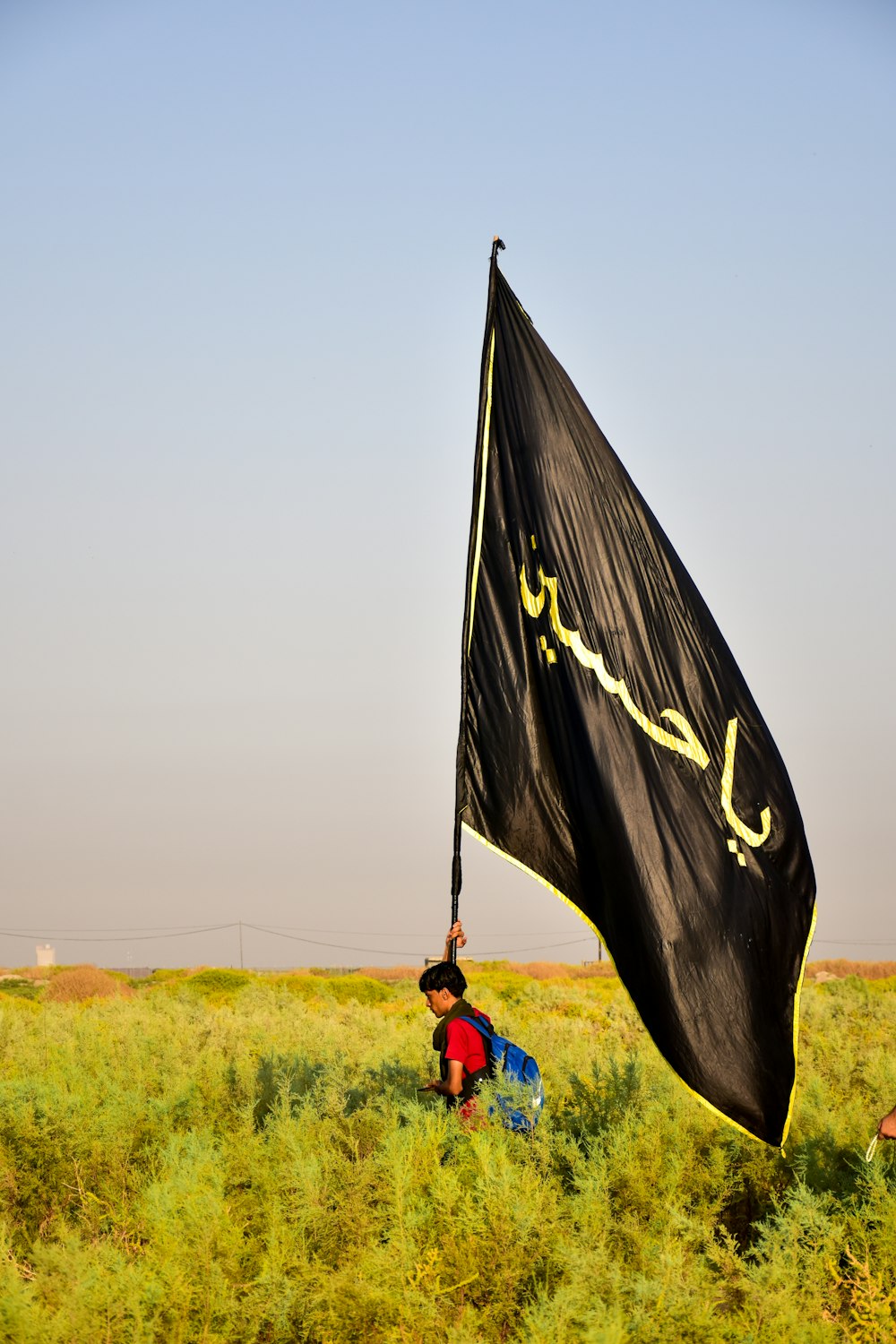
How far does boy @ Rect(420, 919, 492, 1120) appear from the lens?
610 cm

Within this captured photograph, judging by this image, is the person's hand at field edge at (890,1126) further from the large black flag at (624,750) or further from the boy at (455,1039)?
the boy at (455,1039)

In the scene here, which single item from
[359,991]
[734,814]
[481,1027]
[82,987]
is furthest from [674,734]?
[82,987]

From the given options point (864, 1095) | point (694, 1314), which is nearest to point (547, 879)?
point (694, 1314)

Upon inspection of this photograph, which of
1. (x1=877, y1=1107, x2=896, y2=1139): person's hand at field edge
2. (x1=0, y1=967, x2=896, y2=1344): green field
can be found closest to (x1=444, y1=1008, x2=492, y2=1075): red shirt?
(x1=0, y1=967, x2=896, y2=1344): green field

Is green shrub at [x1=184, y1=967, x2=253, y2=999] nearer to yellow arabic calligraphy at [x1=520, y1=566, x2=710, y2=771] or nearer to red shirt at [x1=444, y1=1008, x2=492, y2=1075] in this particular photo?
red shirt at [x1=444, y1=1008, x2=492, y2=1075]

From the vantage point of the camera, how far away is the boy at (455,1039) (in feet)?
20.0

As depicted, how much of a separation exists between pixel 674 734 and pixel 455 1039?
6.27 feet

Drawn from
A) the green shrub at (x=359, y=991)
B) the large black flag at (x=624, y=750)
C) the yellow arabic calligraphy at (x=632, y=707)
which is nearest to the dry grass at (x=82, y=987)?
the green shrub at (x=359, y=991)

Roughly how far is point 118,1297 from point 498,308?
5161 millimetres

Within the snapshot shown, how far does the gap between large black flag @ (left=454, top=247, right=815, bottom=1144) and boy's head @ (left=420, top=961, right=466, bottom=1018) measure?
503mm

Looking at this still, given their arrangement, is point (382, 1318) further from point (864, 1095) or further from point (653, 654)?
point (864, 1095)

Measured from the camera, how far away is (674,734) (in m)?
5.93

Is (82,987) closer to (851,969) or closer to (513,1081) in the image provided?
(513,1081)

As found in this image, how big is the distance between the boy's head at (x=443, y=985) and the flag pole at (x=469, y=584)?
0.07 m
